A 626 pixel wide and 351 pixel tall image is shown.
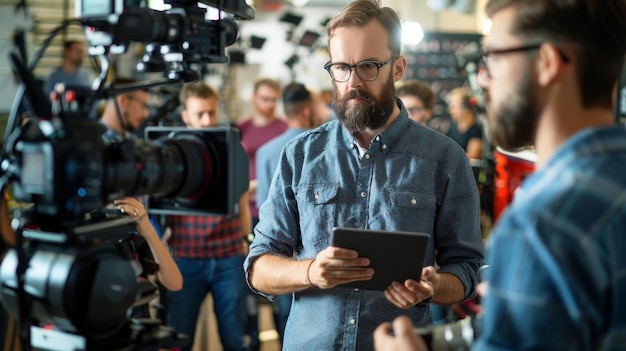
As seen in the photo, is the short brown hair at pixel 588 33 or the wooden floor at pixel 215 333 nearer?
the short brown hair at pixel 588 33

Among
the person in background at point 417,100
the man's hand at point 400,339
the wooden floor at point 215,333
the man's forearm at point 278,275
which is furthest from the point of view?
the wooden floor at point 215,333

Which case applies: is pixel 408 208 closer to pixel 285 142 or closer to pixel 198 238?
pixel 198 238

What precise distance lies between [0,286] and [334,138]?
3.06 ft

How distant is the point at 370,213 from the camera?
5.90 ft

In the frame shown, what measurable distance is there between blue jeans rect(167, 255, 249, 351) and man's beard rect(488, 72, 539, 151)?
2.36m

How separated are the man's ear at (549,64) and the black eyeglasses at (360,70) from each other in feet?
2.67

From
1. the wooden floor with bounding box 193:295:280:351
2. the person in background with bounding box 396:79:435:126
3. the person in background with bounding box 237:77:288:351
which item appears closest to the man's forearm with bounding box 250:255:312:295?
the person in background with bounding box 396:79:435:126

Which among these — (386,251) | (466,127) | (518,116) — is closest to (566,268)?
(518,116)

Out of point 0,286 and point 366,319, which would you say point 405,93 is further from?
point 0,286

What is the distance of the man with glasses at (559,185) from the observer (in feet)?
2.93

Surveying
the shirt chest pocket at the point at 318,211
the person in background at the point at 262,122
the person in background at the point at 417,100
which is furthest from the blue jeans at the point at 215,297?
the person in background at the point at 262,122

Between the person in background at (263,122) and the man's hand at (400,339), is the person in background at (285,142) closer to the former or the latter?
the person in background at (263,122)

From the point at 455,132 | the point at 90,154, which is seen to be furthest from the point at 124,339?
the point at 455,132

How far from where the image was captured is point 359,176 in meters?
1.83
